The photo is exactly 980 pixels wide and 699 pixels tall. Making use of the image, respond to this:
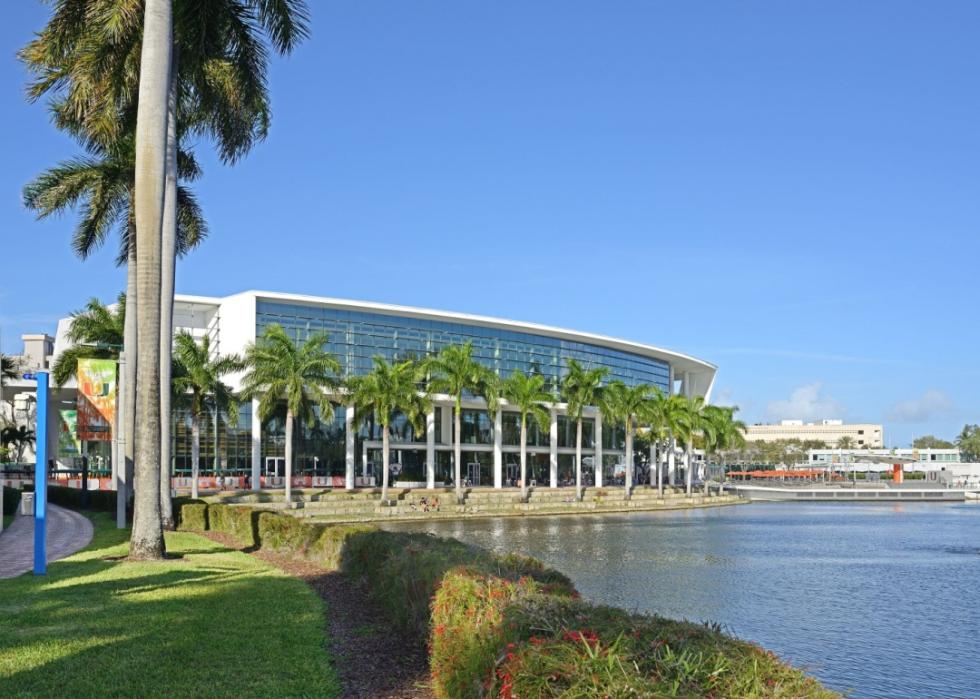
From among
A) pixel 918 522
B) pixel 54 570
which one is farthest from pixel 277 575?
pixel 918 522

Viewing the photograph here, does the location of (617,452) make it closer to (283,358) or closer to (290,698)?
(283,358)

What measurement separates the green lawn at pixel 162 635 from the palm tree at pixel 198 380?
35.2 meters

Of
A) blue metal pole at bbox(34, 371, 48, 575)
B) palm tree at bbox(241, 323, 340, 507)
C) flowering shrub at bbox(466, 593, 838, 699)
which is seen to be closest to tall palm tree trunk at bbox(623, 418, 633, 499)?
palm tree at bbox(241, 323, 340, 507)

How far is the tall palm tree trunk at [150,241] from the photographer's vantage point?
70.6ft

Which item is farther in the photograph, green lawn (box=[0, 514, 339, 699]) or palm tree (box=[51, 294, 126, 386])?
palm tree (box=[51, 294, 126, 386])

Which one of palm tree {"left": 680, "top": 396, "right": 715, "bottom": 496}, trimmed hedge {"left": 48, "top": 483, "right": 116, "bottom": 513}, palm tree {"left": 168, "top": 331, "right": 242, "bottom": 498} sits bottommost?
trimmed hedge {"left": 48, "top": 483, "right": 116, "bottom": 513}

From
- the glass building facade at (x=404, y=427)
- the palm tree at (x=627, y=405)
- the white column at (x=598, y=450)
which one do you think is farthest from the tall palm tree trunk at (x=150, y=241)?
the white column at (x=598, y=450)

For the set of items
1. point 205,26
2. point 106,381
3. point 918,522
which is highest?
point 205,26

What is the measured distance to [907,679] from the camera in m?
14.9

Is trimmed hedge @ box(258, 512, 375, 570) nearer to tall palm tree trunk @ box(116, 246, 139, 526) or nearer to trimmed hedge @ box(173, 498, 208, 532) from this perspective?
trimmed hedge @ box(173, 498, 208, 532)

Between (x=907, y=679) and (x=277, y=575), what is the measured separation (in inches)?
451

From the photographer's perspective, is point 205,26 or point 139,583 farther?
point 205,26

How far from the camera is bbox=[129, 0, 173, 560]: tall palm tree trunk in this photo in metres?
21.5

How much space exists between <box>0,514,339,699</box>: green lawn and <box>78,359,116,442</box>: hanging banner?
10481 millimetres
